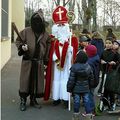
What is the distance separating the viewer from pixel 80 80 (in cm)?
732

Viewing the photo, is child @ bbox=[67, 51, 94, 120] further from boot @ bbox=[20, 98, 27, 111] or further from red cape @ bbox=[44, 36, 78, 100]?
boot @ bbox=[20, 98, 27, 111]

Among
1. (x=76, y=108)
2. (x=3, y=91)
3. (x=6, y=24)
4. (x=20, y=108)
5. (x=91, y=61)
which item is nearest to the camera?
(x=76, y=108)

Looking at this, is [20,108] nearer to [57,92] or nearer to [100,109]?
[57,92]

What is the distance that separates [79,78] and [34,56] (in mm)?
1731

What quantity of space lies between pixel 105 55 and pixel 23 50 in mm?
1648

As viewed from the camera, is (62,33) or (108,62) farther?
(62,33)

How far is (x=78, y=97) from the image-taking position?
7.41m

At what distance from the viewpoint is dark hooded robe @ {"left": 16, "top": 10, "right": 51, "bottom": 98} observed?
870 centimetres

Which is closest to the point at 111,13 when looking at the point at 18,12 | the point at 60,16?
the point at 18,12

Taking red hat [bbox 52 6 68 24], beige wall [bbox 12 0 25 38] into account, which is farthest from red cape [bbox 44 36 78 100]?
beige wall [bbox 12 0 25 38]

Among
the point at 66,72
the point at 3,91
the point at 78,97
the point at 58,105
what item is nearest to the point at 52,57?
the point at 66,72

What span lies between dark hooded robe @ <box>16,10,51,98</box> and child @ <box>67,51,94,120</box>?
155 centimetres

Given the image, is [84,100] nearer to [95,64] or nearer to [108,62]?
[95,64]

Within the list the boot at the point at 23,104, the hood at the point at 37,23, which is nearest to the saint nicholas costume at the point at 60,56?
the hood at the point at 37,23
